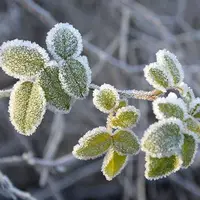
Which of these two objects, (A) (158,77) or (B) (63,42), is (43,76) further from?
(A) (158,77)

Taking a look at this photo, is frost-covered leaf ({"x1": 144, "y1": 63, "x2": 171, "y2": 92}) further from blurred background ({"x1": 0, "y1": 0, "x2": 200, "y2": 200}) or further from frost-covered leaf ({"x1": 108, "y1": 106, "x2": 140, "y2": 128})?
blurred background ({"x1": 0, "y1": 0, "x2": 200, "y2": 200})

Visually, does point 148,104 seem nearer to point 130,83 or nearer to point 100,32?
point 130,83

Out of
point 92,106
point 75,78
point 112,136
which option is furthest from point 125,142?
point 92,106

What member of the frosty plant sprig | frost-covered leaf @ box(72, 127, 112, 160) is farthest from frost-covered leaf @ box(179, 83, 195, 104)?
frost-covered leaf @ box(72, 127, 112, 160)

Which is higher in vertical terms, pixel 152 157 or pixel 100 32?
pixel 100 32

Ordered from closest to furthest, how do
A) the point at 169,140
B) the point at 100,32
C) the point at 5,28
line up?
the point at 169,140 → the point at 5,28 → the point at 100,32

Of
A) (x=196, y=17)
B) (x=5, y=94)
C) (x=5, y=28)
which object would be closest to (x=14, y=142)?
(x=5, y=28)
